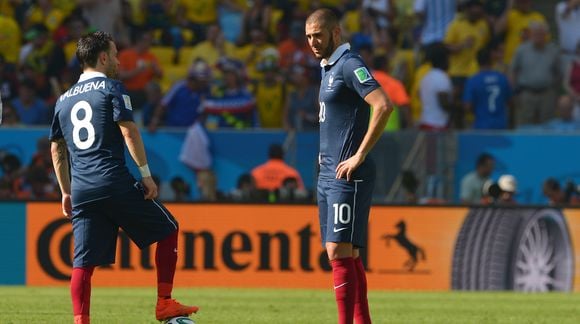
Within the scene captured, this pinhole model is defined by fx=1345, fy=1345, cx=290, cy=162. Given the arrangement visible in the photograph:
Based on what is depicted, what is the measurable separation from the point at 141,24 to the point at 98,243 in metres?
12.6

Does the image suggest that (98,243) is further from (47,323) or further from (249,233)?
(249,233)

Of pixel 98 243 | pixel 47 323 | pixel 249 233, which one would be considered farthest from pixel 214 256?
pixel 98 243

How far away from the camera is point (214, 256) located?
15617mm

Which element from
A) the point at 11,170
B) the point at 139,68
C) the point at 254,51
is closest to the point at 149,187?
the point at 11,170

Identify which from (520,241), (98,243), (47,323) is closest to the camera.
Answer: (98,243)

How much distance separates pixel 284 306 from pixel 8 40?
941 cm

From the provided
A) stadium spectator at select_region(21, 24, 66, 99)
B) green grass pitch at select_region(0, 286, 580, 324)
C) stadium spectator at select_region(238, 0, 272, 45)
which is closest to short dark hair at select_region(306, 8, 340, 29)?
green grass pitch at select_region(0, 286, 580, 324)

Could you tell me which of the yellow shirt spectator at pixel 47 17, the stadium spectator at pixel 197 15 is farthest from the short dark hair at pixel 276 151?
the yellow shirt spectator at pixel 47 17

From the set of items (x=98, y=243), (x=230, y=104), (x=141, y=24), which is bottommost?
(x=98, y=243)

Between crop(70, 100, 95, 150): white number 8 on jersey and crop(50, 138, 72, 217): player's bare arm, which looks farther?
crop(50, 138, 72, 217): player's bare arm

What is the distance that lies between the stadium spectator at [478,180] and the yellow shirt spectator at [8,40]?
23.6 ft

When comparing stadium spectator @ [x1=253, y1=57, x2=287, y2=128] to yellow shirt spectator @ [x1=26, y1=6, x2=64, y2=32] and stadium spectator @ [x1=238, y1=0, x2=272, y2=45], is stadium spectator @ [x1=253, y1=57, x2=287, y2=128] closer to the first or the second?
stadium spectator @ [x1=238, y1=0, x2=272, y2=45]

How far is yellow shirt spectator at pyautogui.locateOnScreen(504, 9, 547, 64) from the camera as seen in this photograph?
1989 centimetres

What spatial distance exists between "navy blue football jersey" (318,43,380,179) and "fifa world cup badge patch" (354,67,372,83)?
0.21ft
